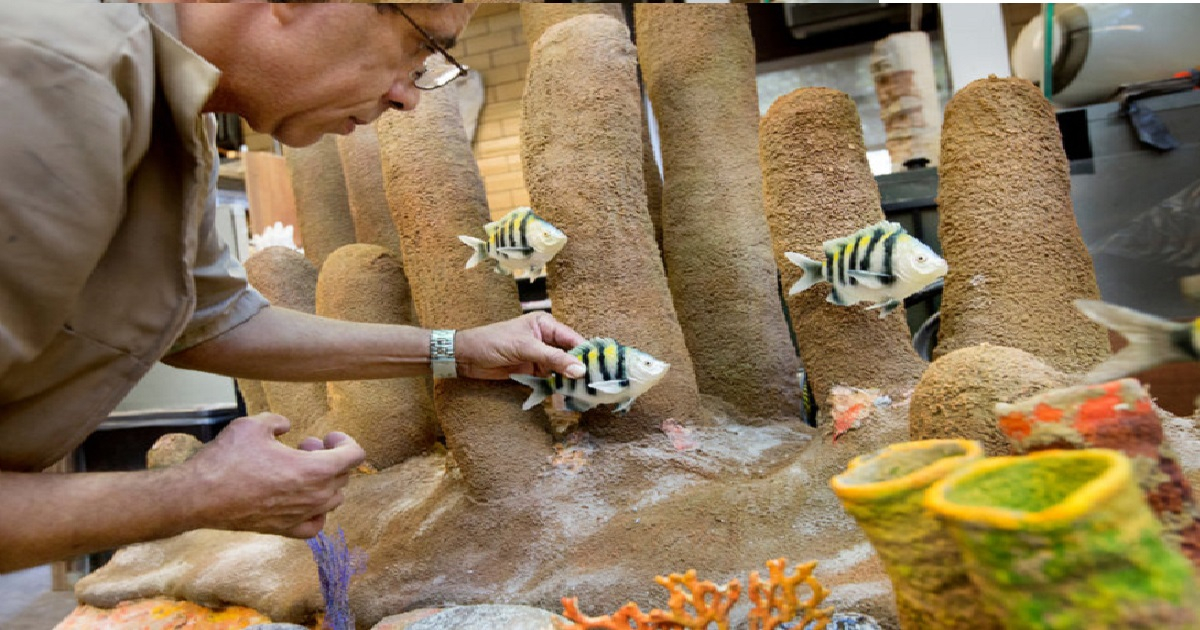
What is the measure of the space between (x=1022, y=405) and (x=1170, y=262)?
221 millimetres

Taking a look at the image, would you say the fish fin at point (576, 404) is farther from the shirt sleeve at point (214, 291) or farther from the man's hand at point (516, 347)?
the shirt sleeve at point (214, 291)

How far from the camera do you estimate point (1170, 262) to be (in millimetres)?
838

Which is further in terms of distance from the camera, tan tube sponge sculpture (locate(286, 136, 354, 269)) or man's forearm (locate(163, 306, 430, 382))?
tan tube sponge sculpture (locate(286, 136, 354, 269))

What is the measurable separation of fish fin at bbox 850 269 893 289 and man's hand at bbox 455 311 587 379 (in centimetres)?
68

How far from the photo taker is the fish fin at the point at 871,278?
4.52 ft

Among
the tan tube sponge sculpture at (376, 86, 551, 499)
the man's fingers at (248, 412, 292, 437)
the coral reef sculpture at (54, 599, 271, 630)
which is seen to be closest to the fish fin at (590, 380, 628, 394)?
the tan tube sponge sculpture at (376, 86, 551, 499)

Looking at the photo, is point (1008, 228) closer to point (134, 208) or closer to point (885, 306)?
point (885, 306)

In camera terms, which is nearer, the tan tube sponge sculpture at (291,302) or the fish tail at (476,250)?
the tan tube sponge sculpture at (291,302)

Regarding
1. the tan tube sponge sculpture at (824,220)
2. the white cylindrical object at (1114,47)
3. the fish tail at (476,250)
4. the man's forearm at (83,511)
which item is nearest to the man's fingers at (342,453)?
the man's forearm at (83,511)

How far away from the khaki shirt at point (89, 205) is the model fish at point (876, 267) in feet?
3.56

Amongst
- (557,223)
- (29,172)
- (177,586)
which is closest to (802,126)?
(557,223)

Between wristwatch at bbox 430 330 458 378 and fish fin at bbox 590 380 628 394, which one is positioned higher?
wristwatch at bbox 430 330 458 378

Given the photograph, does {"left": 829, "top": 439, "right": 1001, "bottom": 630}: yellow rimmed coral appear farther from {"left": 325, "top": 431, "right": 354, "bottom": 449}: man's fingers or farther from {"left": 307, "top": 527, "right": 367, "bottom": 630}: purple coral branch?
{"left": 307, "top": 527, "right": 367, "bottom": 630}: purple coral branch

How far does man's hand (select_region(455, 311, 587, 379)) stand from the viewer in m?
1.84
